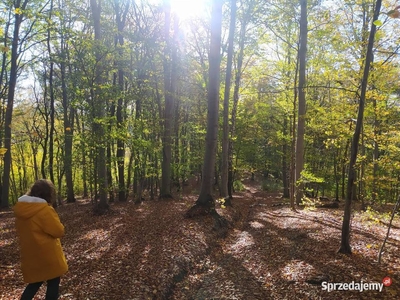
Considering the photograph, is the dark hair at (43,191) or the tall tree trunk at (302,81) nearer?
the dark hair at (43,191)

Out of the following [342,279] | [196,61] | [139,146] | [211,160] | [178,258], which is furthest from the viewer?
[196,61]

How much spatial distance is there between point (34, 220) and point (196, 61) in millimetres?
17895

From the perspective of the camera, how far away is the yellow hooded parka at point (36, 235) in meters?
3.19

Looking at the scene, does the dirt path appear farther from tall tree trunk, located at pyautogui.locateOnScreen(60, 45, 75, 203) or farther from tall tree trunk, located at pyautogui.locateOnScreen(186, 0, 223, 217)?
tall tree trunk, located at pyautogui.locateOnScreen(60, 45, 75, 203)

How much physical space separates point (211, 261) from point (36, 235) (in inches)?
182

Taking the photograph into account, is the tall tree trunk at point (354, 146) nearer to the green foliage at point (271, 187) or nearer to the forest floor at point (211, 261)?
the forest floor at point (211, 261)

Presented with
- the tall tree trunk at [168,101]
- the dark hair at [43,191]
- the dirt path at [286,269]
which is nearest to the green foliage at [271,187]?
the tall tree trunk at [168,101]

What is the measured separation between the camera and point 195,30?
18094 millimetres

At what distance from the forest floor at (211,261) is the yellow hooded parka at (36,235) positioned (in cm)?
158

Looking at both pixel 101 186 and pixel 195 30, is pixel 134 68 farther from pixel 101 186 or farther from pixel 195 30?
pixel 101 186

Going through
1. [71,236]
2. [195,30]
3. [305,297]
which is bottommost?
[71,236]

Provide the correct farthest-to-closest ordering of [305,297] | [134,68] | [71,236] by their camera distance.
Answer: [134,68], [71,236], [305,297]

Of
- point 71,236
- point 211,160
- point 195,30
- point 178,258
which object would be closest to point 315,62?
point 211,160

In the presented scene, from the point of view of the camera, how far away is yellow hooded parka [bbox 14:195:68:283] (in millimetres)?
3193
